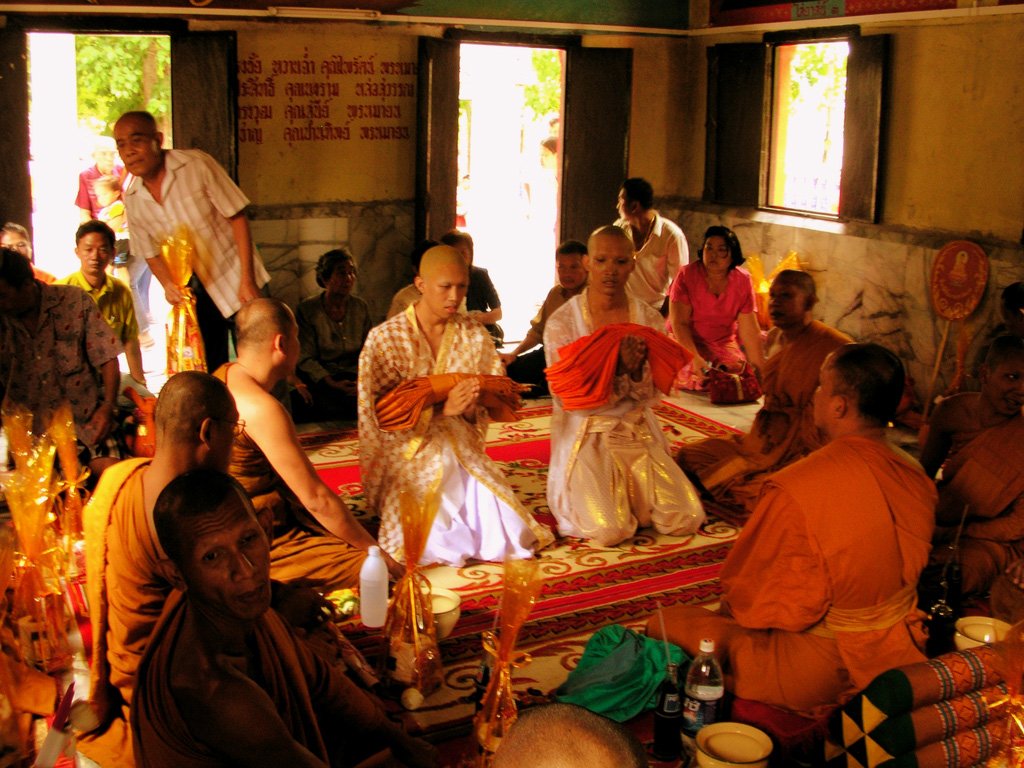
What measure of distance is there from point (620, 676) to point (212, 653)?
6.17 ft

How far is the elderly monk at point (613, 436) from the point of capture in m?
5.78

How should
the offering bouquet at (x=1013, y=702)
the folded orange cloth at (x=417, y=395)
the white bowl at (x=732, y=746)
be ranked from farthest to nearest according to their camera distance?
the folded orange cloth at (x=417, y=395)
the white bowl at (x=732, y=746)
the offering bouquet at (x=1013, y=702)

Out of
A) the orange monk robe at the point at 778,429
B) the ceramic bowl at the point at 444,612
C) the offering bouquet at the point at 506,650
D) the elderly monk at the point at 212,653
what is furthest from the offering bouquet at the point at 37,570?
the orange monk robe at the point at 778,429

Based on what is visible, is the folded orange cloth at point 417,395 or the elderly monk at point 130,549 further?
the folded orange cloth at point 417,395

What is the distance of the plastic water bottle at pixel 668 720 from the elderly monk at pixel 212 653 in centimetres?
140

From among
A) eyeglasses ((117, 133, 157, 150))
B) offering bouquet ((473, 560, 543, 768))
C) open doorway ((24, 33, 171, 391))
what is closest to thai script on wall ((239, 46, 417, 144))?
open doorway ((24, 33, 171, 391))

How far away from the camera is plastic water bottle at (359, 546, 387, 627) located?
4.05 metres

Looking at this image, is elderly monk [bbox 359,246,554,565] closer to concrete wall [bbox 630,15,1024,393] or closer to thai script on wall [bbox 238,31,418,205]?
thai script on wall [bbox 238,31,418,205]

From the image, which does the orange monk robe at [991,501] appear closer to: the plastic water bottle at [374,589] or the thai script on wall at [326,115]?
the plastic water bottle at [374,589]

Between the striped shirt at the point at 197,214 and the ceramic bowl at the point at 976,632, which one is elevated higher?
the striped shirt at the point at 197,214

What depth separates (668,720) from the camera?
379cm

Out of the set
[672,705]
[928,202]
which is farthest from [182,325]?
[928,202]

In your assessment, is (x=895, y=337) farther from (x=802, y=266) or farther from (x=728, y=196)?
(x=728, y=196)

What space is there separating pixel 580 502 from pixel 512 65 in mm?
8498
